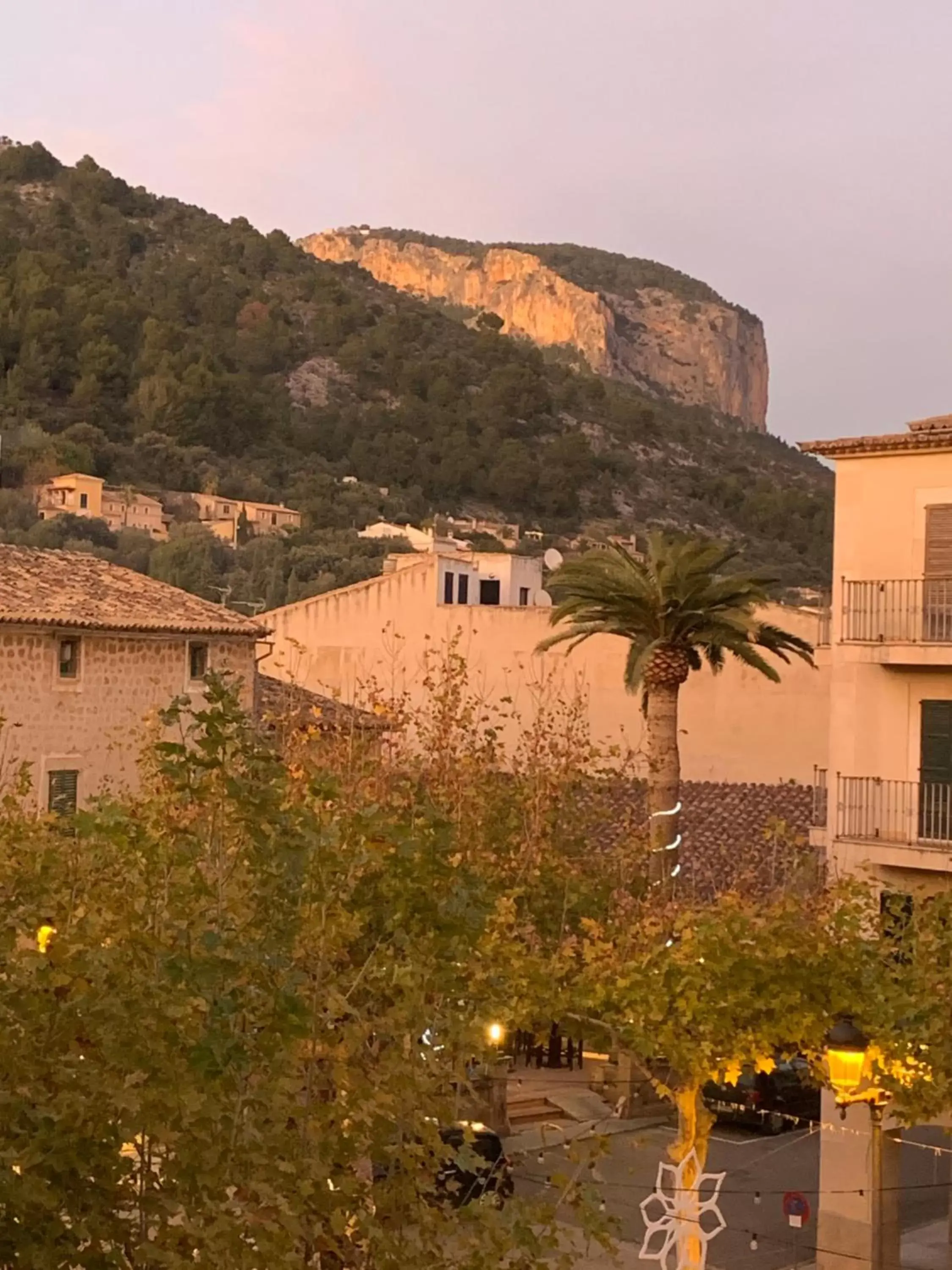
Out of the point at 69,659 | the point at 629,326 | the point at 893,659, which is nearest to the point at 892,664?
the point at 893,659

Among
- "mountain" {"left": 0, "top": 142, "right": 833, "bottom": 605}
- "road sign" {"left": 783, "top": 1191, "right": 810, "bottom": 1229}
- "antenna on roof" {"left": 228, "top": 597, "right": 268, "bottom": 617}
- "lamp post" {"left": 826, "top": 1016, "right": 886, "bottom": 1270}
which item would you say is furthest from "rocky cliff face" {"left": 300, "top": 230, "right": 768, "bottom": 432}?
"lamp post" {"left": 826, "top": 1016, "right": 886, "bottom": 1270}

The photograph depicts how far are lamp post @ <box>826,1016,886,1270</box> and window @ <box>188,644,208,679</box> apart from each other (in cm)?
1819

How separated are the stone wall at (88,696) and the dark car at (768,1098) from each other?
10.5 meters

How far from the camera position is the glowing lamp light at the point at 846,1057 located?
45.5ft

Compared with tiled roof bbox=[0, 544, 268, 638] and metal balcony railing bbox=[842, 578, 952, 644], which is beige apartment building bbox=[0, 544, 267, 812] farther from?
metal balcony railing bbox=[842, 578, 952, 644]

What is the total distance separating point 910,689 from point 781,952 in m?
6.74

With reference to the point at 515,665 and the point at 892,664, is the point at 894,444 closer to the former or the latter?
the point at 892,664

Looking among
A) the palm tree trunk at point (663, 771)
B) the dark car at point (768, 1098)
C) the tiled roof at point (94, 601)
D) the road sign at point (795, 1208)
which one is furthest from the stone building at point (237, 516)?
the road sign at point (795, 1208)

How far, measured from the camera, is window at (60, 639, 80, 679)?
1145 inches

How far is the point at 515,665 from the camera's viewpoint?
4172 cm

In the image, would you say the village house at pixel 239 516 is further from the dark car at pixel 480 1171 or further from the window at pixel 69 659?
the dark car at pixel 480 1171

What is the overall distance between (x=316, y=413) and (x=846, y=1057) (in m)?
86.8

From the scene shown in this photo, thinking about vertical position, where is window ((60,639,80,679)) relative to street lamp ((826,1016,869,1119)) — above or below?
above

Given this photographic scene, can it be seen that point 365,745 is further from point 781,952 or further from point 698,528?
point 698,528
